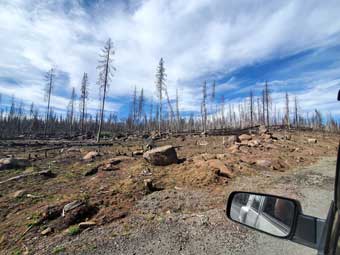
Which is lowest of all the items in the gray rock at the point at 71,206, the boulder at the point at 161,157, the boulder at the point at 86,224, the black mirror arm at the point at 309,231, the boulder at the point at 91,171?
the boulder at the point at 86,224

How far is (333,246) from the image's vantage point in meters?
0.98

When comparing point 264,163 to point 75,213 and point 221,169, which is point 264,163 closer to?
point 221,169

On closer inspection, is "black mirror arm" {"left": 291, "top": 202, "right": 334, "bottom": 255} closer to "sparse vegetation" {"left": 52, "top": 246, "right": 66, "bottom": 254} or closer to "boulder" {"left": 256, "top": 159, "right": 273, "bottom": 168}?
"sparse vegetation" {"left": 52, "top": 246, "right": 66, "bottom": 254}

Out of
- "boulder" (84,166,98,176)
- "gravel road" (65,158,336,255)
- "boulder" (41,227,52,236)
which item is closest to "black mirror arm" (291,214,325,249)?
"gravel road" (65,158,336,255)

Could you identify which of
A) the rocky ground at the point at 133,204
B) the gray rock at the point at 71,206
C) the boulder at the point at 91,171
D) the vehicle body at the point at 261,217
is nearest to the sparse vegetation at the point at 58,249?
the rocky ground at the point at 133,204

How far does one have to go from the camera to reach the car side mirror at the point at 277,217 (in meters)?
1.23

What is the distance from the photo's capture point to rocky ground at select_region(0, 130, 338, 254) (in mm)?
4469

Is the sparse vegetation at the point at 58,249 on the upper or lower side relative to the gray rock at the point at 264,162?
lower

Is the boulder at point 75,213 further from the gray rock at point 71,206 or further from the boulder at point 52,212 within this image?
the boulder at point 52,212

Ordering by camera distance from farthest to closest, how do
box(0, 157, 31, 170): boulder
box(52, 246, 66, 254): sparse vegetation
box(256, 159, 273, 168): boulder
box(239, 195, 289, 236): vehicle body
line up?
box(0, 157, 31, 170): boulder → box(256, 159, 273, 168): boulder → box(52, 246, 66, 254): sparse vegetation → box(239, 195, 289, 236): vehicle body

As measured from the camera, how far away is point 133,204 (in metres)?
6.36

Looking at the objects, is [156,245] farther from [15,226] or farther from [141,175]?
[141,175]

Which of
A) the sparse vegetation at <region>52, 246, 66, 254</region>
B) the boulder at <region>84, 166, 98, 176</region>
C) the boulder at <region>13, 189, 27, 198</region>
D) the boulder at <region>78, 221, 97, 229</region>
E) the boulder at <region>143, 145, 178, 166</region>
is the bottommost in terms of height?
the sparse vegetation at <region>52, 246, 66, 254</region>

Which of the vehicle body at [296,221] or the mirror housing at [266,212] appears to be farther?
the mirror housing at [266,212]
